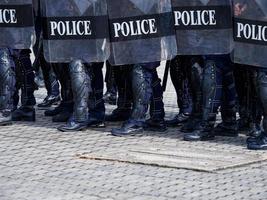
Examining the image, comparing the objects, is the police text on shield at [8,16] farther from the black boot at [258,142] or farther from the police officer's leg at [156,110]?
the black boot at [258,142]

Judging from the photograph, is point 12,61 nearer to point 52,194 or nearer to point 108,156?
point 108,156

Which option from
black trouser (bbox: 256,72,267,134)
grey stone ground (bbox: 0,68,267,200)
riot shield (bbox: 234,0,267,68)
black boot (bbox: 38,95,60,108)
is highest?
riot shield (bbox: 234,0,267,68)

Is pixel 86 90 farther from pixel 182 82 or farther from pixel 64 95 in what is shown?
pixel 182 82

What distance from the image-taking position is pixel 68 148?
7.91 metres

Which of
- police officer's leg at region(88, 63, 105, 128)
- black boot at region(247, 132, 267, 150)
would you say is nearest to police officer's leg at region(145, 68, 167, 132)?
police officer's leg at region(88, 63, 105, 128)

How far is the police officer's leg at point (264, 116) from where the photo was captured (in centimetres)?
777

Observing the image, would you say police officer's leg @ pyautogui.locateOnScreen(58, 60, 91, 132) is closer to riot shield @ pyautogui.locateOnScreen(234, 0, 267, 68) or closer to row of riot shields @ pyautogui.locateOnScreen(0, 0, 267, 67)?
row of riot shields @ pyautogui.locateOnScreen(0, 0, 267, 67)

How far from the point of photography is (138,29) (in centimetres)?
843

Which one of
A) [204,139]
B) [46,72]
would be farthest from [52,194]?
[46,72]

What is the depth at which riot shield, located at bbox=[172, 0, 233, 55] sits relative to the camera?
8.15m

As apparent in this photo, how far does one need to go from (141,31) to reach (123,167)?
1707 mm

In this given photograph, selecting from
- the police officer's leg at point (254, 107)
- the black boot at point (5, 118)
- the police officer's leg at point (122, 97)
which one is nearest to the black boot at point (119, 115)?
the police officer's leg at point (122, 97)

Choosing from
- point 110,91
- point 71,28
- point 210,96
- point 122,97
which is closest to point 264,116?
point 210,96

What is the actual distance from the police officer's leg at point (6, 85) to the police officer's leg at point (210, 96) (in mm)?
1879
